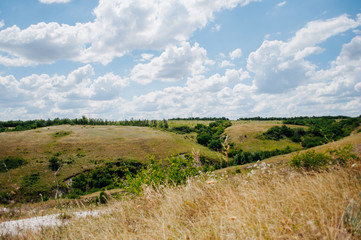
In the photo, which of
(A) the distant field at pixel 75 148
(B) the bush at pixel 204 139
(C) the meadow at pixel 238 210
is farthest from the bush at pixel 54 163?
(B) the bush at pixel 204 139

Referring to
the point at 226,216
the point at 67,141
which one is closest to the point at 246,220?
the point at 226,216

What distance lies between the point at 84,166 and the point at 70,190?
11.2 metres

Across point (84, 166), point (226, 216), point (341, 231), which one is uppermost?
point (341, 231)

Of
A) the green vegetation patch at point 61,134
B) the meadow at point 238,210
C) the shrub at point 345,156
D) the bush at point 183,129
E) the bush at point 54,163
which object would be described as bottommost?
the bush at point 54,163

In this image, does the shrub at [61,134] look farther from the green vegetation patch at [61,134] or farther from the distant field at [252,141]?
the distant field at [252,141]

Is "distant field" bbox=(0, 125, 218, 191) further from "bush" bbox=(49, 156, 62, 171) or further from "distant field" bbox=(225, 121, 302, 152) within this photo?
"distant field" bbox=(225, 121, 302, 152)

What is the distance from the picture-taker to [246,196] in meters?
4.07

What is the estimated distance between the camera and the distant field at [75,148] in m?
58.7

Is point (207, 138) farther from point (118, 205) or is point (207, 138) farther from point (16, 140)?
point (118, 205)

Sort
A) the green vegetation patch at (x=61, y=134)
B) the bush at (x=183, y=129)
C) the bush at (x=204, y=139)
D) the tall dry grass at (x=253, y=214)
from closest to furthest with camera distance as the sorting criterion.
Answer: the tall dry grass at (x=253, y=214) < the green vegetation patch at (x=61, y=134) < the bush at (x=204, y=139) < the bush at (x=183, y=129)

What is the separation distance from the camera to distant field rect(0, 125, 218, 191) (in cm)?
5871

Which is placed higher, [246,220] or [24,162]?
[246,220]

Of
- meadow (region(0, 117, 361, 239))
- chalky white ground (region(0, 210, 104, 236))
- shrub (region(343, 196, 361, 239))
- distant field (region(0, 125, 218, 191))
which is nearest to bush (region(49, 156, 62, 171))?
distant field (region(0, 125, 218, 191))

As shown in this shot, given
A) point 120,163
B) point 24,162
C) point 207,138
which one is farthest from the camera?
point 207,138
